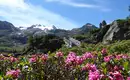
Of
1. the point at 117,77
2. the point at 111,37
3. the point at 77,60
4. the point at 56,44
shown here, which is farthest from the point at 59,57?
the point at 56,44

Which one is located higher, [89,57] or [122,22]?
[122,22]

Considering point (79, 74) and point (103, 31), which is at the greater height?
point (103, 31)

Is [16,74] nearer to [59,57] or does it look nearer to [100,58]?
[59,57]

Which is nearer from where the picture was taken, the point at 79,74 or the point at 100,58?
the point at 79,74

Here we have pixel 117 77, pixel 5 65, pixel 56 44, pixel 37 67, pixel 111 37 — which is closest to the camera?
pixel 117 77

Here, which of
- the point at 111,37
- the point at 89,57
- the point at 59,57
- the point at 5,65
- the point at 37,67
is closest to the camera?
the point at 37,67

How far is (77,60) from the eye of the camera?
7160 millimetres

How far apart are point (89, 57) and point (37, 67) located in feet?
11.6

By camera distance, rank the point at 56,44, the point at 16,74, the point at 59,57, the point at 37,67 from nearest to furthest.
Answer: the point at 16,74, the point at 37,67, the point at 59,57, the point at 56,44

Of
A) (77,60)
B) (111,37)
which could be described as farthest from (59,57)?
(111,37)

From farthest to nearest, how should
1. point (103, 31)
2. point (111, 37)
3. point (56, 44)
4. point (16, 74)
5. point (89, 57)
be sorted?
point (56, 44) < point (103, 31) < point (111, 37) < point (89, 57) < point (16, 74)

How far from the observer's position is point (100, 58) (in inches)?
416

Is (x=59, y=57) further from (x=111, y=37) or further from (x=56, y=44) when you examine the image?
(x=56, y=44)

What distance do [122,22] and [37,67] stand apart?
3504cm
